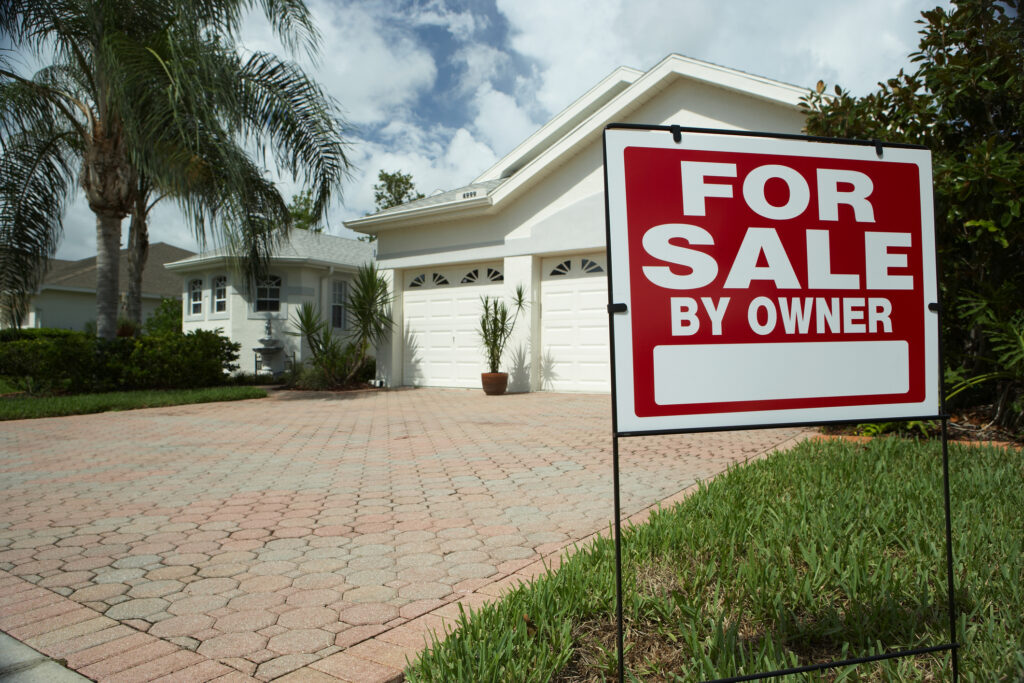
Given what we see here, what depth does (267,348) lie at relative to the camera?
18719 mm

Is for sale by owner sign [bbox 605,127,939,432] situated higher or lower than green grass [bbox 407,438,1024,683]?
higher

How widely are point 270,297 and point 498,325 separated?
998 cm

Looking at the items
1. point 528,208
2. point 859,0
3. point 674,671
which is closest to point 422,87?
point 528,208

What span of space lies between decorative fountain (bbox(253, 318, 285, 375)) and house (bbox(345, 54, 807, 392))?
17.9 feet

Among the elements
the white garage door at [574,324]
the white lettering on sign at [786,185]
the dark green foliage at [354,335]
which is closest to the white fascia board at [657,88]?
the white garage door at [574,324]

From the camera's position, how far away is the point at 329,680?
6.77 feet

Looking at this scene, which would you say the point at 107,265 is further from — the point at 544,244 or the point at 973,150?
the point at 973,150

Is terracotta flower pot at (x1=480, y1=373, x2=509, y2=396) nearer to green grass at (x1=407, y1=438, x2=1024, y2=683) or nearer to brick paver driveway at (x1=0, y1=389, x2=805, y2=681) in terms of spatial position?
brick paver driveway at (x1=0, y1=389, x2=805, y2=681)

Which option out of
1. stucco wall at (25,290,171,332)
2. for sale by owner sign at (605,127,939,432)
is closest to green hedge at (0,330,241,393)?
for sale by owner sign at (605,127,939,432)

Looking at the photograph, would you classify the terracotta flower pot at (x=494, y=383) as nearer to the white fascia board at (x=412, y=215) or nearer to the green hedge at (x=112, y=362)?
the white fascia board at (x=412, y=215)

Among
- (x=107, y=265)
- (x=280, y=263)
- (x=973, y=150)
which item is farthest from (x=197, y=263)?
(x=973, y=150)

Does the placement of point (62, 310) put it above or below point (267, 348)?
above

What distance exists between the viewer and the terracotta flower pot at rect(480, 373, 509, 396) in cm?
1247

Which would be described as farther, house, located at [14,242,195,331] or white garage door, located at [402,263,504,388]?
house, located at [14,242,195,331]
